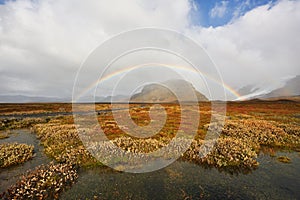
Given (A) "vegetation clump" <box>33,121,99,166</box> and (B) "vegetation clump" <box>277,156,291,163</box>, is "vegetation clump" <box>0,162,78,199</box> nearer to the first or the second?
(A) "vegetation clump" <box>33,121,99,166</box>

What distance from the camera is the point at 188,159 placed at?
16031 mm

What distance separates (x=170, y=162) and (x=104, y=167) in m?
5.89

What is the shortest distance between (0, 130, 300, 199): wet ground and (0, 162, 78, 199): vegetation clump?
66 cm

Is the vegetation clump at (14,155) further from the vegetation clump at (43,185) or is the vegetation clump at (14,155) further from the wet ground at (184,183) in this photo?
the vegetation clump at (43,185)

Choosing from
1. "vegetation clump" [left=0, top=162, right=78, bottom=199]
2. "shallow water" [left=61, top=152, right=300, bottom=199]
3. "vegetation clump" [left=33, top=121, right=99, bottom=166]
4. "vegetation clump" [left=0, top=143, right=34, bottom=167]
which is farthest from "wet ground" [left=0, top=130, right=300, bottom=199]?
"vegetation clump" [left=33, top=121, right=99, bottom=166]

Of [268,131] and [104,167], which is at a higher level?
[268,131]

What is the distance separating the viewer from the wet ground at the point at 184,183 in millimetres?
10539

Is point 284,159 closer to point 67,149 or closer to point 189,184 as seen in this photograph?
point 189,184

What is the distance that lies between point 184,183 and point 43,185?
376 inches

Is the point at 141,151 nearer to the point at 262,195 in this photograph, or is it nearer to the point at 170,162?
the point at 170,162

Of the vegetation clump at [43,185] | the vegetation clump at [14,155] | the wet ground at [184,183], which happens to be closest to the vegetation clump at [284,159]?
the wet ground at [184,183]

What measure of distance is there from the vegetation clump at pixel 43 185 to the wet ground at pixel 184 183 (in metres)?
0.66

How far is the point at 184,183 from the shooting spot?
1193 cm

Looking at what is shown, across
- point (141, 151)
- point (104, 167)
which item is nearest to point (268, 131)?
point (141, 151)
